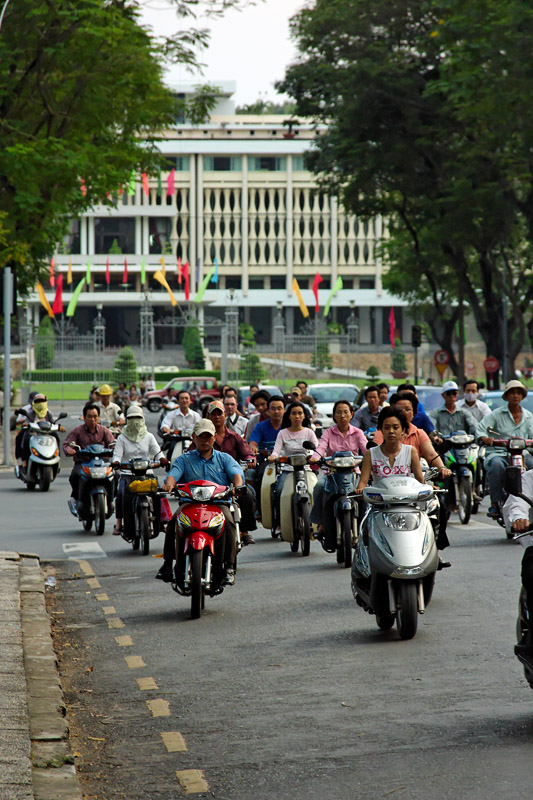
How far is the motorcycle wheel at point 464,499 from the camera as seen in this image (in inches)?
642

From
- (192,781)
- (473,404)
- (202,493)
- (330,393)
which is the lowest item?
(192,781)

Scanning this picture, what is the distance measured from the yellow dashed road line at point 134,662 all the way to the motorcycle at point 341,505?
4.29 m

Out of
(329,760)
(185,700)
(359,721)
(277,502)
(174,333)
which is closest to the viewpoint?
(329,760)

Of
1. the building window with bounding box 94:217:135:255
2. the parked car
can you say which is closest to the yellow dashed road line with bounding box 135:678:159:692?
the parked car

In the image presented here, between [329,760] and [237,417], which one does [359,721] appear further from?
[237,417]

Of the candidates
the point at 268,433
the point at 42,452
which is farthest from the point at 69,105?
the point at 268,433

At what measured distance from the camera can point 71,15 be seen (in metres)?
25.8

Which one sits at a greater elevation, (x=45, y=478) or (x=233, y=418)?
(x=233, y=418)

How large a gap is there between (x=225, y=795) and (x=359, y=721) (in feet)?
4.24

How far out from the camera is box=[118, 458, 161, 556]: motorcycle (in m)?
14.0

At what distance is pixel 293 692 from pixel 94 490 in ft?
29.9

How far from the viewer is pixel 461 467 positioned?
1664 centimetres

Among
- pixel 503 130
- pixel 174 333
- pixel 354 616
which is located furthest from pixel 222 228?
pixel 354 616

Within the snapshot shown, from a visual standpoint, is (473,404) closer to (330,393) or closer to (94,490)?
(94,490)
